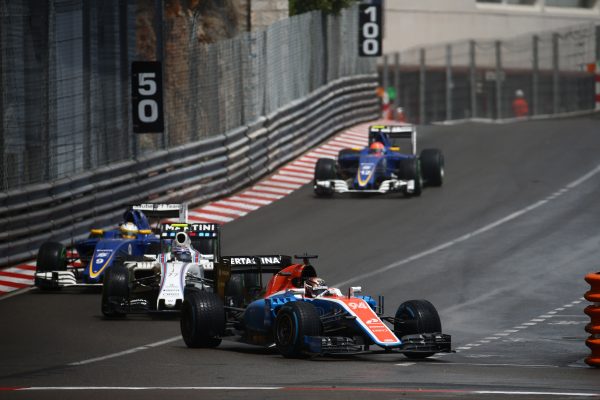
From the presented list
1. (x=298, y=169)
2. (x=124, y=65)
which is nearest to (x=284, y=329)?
(x=124, y=65)

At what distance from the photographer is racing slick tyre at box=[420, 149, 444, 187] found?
103 feet

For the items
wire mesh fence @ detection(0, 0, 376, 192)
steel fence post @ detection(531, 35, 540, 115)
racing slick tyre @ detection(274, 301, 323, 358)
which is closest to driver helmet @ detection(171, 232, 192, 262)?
racing slick tyre @ detection(274, 301, 323, 358)

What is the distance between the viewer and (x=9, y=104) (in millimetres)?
24734

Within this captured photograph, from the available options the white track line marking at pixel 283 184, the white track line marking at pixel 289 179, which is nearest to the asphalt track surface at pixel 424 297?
the white track line marking at pixel 283 184

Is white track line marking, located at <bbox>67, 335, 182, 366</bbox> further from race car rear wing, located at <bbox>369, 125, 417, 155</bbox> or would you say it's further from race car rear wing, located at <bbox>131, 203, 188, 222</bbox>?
race car rear wing, located at <bbox>369, 125, 417, 155</bbox>

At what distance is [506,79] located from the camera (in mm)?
49875

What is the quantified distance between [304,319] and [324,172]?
15.0 metres

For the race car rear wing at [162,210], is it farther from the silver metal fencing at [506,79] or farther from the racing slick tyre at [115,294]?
the silver metal fencing at [506,79]

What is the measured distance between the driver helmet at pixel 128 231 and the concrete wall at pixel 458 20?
163 ft

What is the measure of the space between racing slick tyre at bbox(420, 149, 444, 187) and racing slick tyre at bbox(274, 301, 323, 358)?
1570 cm

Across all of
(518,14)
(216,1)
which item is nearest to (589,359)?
(216,1)

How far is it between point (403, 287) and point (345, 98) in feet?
61.8

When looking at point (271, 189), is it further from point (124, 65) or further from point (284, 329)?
point (284, 329)

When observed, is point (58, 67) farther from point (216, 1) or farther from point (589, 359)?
point (589, 359)
